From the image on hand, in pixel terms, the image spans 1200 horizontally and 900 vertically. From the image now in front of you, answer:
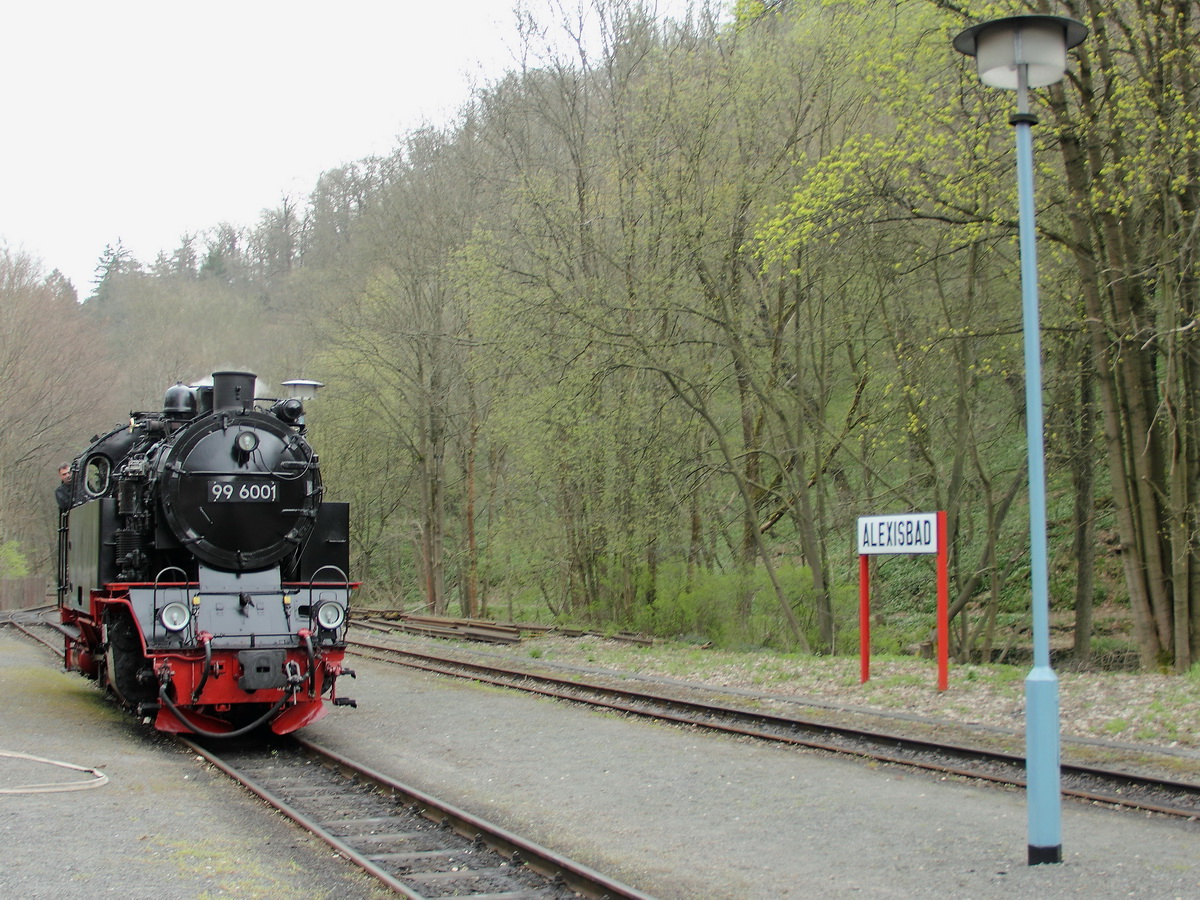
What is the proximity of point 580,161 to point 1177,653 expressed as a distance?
14.2m

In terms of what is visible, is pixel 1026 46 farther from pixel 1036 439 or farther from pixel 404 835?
pixel 404 835

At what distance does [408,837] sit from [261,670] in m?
3.39

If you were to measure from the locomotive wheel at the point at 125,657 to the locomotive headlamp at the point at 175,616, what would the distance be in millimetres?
707

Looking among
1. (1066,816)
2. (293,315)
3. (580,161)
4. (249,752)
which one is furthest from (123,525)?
(293,315)

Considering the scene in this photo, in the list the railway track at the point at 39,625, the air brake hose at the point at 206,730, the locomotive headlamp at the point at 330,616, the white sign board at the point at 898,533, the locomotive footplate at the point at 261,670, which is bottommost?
the railway track at the point at 39,625

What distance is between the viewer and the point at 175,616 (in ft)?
31.4

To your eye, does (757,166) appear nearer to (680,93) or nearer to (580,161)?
(680,93)

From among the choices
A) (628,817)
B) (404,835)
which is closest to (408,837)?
(404,835)

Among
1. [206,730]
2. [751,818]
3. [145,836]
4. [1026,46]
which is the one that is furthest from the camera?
[206,730]

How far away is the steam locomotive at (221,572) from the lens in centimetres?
956

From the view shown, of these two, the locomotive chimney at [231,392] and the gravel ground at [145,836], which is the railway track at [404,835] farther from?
the locomotive chimney at [231,392]

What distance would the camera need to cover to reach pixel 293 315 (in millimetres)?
42531

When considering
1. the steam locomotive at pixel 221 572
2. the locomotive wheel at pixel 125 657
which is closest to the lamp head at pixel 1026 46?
the steam locomotive at pixel 221 572

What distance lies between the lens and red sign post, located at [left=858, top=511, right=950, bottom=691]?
1148 centimetres
